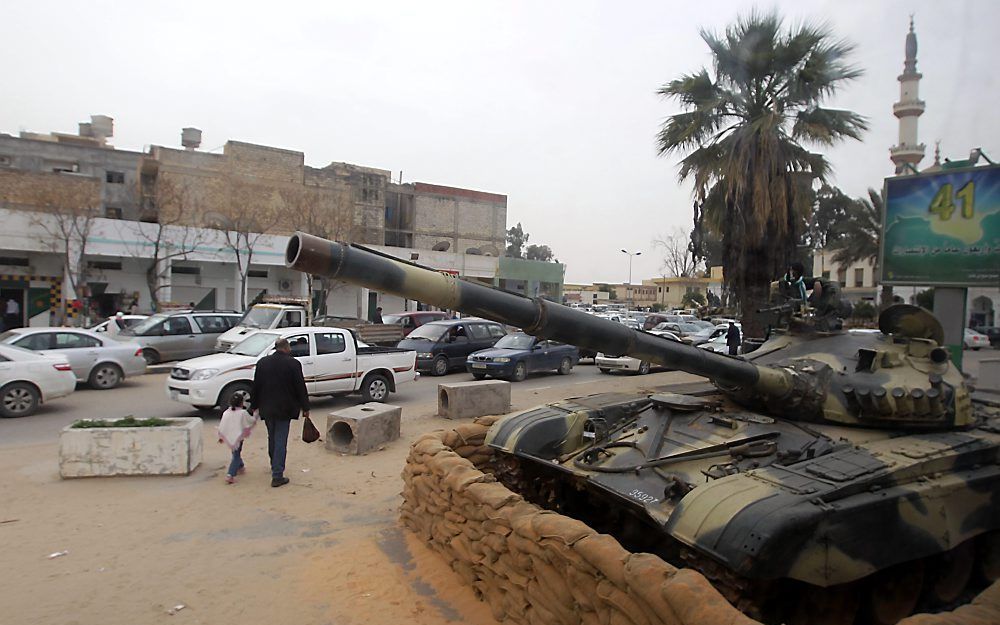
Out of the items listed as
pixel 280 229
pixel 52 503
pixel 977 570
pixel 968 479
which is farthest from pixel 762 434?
pixel 280 229

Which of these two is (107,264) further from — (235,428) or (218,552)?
(218,552)

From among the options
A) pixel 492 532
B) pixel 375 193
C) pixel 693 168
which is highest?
pixel 375 193

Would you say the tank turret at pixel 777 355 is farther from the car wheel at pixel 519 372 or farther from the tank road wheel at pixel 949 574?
the car wheel at pixel 519 372

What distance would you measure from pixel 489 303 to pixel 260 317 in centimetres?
1538

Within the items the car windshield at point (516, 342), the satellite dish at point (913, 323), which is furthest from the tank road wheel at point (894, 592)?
the car windshield at point (516, 342)

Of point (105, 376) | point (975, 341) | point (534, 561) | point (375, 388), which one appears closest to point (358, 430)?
point (375, 388)

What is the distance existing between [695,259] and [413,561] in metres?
11.6

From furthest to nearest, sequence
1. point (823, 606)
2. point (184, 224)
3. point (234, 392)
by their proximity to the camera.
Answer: point (184, 224) < point (234, 392) < point (823, 606)

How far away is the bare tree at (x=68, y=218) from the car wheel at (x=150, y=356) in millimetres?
7856

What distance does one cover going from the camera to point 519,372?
16938 mm

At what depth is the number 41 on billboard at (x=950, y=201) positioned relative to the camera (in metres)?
13.0

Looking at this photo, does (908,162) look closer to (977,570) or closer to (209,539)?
(977,570)

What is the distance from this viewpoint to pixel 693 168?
14250 millimetres

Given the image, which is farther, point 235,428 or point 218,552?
point 235,428
